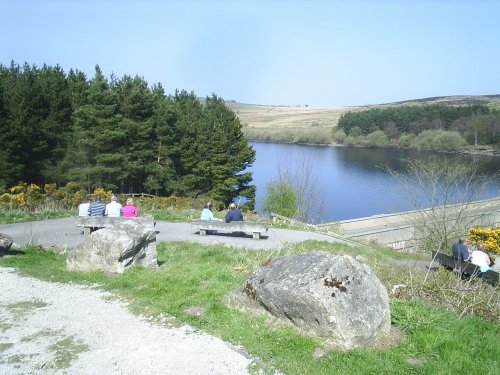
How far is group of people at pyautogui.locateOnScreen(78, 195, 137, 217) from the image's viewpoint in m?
14.0

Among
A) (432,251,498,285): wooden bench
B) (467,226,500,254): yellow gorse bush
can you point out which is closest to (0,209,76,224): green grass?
(432,251,498,285): wooden bench

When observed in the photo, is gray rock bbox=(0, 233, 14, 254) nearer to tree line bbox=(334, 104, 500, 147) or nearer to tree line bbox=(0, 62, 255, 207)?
tree line bbox=(0, 62, 255, 207)

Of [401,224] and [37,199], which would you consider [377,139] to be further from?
[37,199]

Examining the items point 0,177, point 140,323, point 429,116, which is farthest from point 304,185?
point 429,116

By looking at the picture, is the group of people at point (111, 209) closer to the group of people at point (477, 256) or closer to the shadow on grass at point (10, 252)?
the shadow on grass at point (10, 252)

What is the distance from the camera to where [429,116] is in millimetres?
102312

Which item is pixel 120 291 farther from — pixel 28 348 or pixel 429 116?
pixel 429 116

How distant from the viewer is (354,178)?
63875 millimetres

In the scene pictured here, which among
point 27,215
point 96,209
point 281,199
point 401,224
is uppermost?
point 96,209

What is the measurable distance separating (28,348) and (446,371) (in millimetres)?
4931

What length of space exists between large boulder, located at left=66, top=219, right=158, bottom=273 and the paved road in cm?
293

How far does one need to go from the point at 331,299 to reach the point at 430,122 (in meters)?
103

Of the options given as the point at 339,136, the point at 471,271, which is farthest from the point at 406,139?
the point at 471,271

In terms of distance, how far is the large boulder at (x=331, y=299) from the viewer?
5.63 metres
